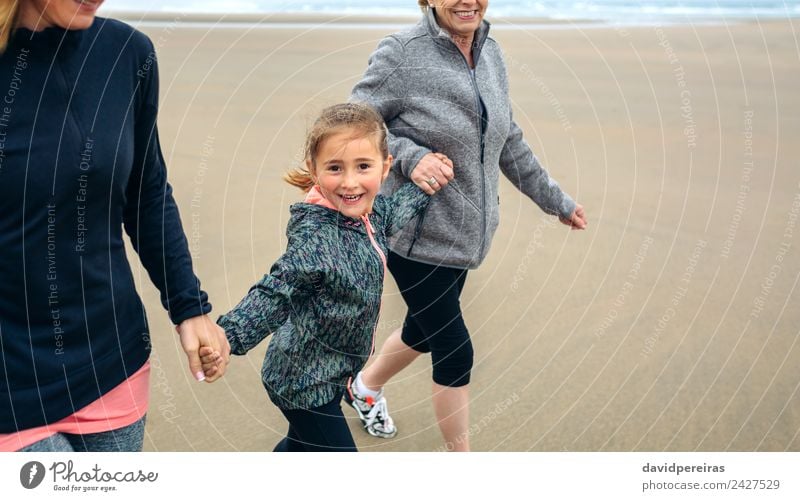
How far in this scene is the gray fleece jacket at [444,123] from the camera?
2637 millimetres

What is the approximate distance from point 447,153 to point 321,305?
2.19ft

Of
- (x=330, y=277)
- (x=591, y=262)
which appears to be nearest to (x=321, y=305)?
(x=330, y=277)

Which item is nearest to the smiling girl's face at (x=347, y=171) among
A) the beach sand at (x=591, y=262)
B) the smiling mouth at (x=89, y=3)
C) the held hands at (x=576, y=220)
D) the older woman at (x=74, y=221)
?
the beach sand at (x=591, y=262)

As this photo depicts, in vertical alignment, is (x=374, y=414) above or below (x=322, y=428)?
below

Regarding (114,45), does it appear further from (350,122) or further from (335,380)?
(335,380)

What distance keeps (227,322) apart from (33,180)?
544 millimetres

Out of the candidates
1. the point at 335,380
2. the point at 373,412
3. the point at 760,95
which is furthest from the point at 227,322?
the point at 760,95

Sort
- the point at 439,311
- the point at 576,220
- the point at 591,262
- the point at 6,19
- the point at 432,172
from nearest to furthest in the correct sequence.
→ the point at 6,19
the point at 432,172
the point at 439,311
the point at 576,220
the point at 591,262

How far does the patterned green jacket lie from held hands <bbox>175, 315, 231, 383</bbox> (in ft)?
0.22

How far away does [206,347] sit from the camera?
208 cm

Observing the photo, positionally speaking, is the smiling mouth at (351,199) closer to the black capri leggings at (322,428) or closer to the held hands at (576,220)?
the black capri leggings at (322,428)

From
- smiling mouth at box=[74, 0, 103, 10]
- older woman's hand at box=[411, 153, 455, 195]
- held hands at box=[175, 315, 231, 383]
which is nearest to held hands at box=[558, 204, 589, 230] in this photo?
older woman's hand at box=[411, 153, 455, 195]

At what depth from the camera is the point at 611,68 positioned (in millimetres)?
10562

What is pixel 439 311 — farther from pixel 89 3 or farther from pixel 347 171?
pixel 89 3
